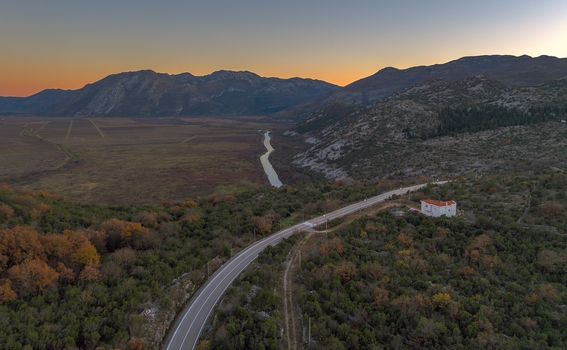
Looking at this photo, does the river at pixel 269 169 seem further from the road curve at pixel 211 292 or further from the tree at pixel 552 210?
the tree at pixel 552 210

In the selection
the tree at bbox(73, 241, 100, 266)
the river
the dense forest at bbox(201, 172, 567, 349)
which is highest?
the tree at bbox(73, 241, 100, 266)

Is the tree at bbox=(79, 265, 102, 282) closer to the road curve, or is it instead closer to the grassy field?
the road curve

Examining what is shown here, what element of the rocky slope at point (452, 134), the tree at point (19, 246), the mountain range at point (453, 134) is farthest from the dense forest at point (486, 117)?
the tree at point (19, 246)

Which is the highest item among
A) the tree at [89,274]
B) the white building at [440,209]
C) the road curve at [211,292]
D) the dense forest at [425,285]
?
the tree at [89,274]

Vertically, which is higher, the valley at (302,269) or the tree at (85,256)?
the tree at (85,256)

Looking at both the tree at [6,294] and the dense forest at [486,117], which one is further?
the dense forest at [486,117]

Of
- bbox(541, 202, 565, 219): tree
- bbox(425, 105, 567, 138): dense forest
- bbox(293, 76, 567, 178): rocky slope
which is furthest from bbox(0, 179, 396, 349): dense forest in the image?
bbox(425, 105, 567, 138): dense forest

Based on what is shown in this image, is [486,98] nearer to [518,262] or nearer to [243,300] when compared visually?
[518,262]
